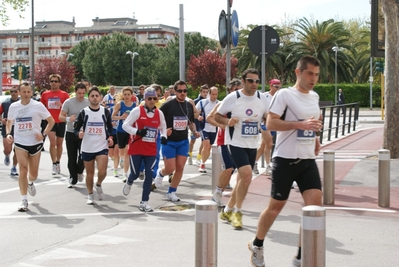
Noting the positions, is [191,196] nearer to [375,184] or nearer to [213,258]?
[375,184]

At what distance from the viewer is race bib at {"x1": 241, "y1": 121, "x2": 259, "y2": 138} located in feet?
28.1

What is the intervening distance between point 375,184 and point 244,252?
5508 mm

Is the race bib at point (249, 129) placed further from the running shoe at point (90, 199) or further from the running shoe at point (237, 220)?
the running shoe at point (90, 199)

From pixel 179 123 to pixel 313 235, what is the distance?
6319mm

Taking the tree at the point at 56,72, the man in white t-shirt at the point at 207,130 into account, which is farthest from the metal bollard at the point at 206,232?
the tree at the point at 56,72

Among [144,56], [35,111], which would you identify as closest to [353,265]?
[35,111]

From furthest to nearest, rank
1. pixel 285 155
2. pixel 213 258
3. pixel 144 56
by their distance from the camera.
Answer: pixel 144 56 < pixel 285 155 < pixel 213 258

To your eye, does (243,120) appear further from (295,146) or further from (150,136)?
(295,146)

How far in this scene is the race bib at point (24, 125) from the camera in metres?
10.3

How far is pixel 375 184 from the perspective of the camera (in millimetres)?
11969

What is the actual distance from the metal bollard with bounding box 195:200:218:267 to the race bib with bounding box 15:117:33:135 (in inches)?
232

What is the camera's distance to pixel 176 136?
1080 centimetres

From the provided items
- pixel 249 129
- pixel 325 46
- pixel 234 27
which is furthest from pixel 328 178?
pixel 325 46

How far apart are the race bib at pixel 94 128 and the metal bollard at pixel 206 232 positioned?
5.77m
